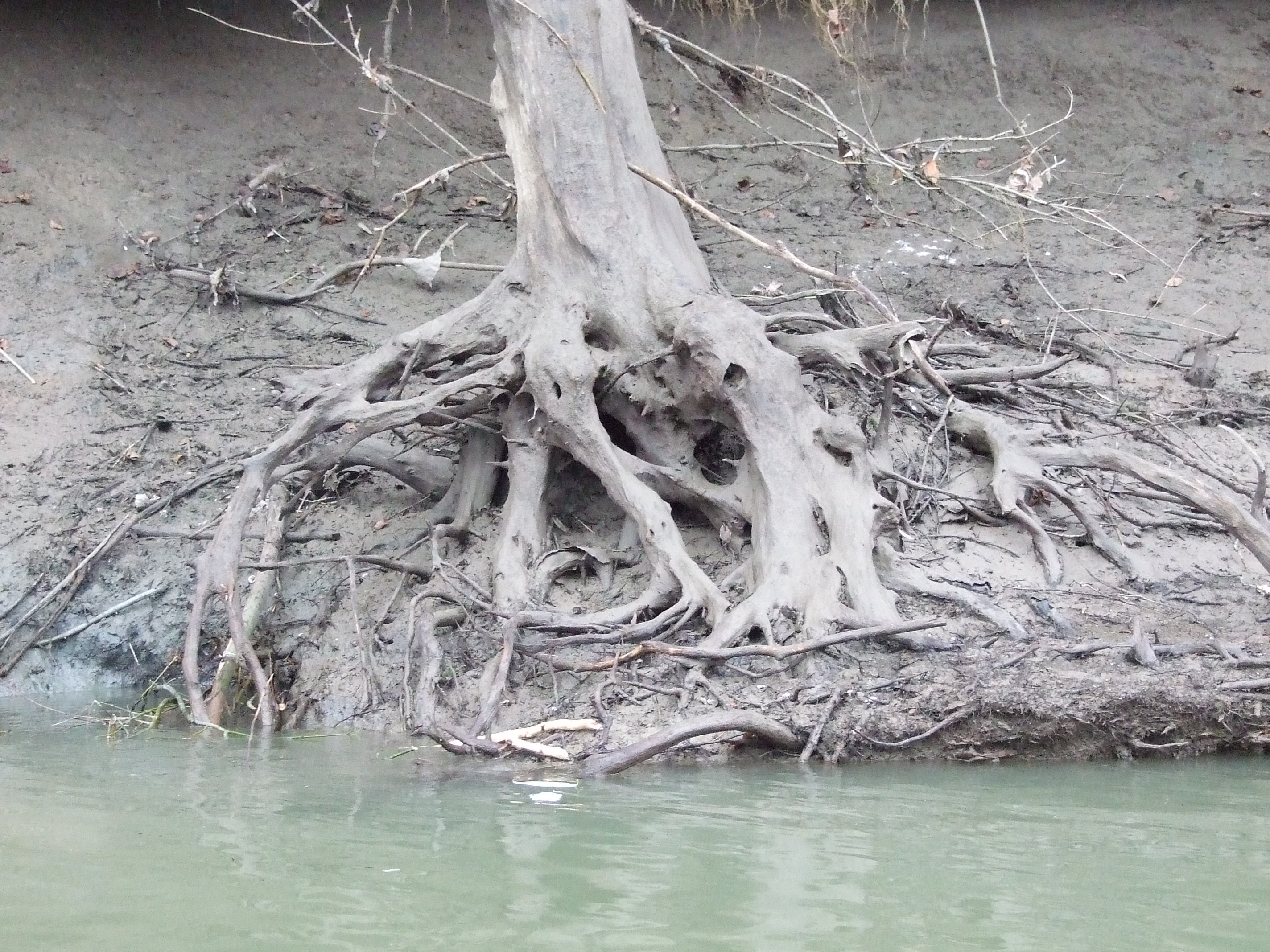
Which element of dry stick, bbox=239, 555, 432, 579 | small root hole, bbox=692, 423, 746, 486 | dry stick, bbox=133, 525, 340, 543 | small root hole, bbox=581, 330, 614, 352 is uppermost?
small root hole, bbox=581, 330, 614, 352

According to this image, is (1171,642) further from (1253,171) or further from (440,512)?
(1253,171)

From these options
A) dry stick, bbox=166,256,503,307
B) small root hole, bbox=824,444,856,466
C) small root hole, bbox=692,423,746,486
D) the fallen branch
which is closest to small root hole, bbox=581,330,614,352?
small root hole, bbox=692,423,746,486

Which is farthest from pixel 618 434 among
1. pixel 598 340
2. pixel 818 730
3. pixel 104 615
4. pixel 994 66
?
pixel 104 615

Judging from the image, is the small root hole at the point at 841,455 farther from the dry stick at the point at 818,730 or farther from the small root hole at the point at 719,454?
the dry stick at the point at 818,730

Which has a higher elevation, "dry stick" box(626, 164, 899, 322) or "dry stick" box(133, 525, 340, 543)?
"dry stick" box(626, 164, 899, 322)

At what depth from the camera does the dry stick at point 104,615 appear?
5.96 m

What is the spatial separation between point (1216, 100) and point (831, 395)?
5505 millimetres

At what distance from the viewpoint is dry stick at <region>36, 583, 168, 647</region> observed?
5.96 metres

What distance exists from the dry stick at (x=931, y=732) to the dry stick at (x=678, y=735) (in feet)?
1.08

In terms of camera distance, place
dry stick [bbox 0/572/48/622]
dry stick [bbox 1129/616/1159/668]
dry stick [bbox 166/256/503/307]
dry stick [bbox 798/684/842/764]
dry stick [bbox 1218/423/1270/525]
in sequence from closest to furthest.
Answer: dry stick [bbox 798/684/842/764]
dry stick [bbox 1129/616/1159/668]
dry stick [bbox 1218/423/1270/525]
dry stick [bbox 0/572/48/622]
dry stick [bbox 166/256/503/307]

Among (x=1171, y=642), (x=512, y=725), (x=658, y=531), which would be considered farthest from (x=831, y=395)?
(x=512, y=725)

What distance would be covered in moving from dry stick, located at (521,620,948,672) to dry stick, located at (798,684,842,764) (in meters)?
0.26

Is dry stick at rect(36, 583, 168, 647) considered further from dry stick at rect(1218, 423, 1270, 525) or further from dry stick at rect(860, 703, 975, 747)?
dry stick at rect(1218, 423, 1270, 525)

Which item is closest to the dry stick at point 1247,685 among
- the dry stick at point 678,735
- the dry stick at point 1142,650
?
the dry stick at point 1142,650
